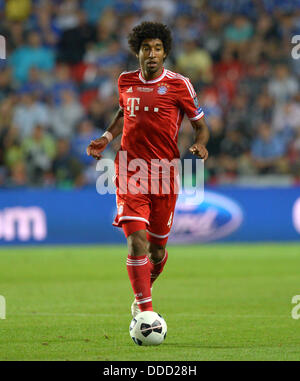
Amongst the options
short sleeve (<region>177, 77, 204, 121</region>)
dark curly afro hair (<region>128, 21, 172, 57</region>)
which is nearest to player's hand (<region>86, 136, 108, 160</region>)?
short sleeve (<region>177, 77, 204, 121</region>)

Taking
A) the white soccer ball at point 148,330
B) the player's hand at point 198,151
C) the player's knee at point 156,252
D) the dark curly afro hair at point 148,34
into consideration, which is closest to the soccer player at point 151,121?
the dark curly afro hair at point 148,34

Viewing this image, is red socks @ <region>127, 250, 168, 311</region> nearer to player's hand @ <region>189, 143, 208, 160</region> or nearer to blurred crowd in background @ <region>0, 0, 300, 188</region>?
player's hand @ <region>189, 143, 208, 160</region>

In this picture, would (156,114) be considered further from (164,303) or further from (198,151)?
(164,303)

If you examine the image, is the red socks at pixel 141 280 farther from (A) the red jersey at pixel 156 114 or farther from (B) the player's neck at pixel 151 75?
(B) the player's neck at pixel 151 75

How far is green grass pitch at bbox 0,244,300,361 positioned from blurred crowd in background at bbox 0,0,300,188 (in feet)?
6.31

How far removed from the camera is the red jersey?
738 cm

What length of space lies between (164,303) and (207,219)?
690cm

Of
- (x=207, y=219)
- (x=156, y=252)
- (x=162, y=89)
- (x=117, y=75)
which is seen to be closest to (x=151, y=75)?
(x=162, y=89)

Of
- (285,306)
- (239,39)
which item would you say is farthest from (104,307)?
(239,39)

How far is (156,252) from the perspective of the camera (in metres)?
7.97

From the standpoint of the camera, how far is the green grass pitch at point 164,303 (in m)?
6.52

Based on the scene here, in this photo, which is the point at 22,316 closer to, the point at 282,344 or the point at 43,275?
the point at 282,344

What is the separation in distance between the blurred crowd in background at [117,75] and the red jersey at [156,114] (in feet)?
28.2

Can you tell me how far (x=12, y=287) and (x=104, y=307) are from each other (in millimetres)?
2273
